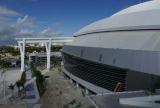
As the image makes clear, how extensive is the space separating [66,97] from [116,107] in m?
18.9

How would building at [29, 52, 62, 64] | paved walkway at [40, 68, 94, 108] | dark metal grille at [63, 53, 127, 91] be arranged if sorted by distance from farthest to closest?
building at [29, 52, 62, 64] < paved walkway at [40, 68, 94, 108] < dark metal grille at [63, 53, 127, 91]

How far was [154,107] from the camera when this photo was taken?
89.1 ft

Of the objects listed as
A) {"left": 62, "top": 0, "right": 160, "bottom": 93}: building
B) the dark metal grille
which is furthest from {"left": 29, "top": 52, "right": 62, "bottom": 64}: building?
the dark metal grille

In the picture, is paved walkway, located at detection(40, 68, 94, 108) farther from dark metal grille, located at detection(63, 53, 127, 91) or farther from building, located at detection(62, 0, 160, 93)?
dark metal grille, located at detection(63, 53, 127, 91)

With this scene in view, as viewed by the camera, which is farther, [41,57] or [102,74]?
[41,57]

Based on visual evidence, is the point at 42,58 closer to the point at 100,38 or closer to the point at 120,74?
the point at 100,38

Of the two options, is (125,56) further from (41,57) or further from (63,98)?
(41,57)

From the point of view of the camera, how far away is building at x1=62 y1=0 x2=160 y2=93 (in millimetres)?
30047

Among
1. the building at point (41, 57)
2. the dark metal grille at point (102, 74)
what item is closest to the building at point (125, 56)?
the dark metal grille at point (102, 74)

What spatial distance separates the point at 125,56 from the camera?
32688 millimetres

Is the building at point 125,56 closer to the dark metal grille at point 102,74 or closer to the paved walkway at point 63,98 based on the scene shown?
the dark metal grille at point 102,74

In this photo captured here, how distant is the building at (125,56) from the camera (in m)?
30.0

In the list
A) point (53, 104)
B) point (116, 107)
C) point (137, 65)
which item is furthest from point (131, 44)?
point (53, 104)

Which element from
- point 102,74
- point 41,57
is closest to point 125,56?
point 102,74
